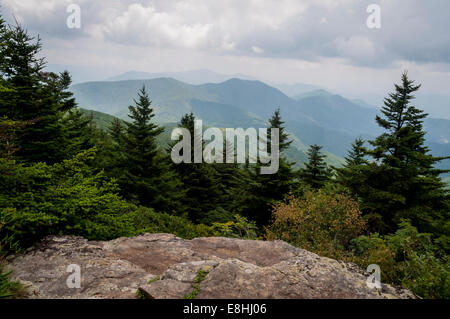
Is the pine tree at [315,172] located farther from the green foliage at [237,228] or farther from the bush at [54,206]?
the bush at [54,206]

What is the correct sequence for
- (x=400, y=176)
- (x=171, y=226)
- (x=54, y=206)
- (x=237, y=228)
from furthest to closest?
1. (x=400, y=176)
2. (x=237, y=228)
3. (x=171, y=226)
4. (x=54, y=206)

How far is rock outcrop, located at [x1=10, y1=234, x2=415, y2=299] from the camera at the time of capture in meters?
4.23

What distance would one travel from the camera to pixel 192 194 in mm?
27094

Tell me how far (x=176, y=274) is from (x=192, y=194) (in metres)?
22.7

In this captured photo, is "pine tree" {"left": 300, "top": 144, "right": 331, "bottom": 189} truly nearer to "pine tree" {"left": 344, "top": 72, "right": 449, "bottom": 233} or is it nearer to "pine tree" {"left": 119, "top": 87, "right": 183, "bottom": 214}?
"pine tree" {"left": 344, "top": 72, "right": 449, "bottom": 233}

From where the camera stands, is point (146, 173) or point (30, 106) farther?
point (146, 173)

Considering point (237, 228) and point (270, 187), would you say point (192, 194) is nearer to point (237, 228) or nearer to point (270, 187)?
point (270, 187)

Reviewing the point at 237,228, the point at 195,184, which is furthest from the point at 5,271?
the point at 195,184

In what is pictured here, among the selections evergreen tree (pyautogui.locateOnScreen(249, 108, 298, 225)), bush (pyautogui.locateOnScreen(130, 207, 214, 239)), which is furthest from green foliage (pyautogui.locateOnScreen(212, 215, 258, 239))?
evergreen tree (pyautogui.locateOnScreen(249, 108, 298, 225))

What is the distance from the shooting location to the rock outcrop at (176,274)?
4227mm

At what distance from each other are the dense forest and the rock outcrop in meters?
0.58

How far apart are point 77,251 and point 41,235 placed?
4.76 feet

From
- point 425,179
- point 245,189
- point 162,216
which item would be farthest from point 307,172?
point 162,216
